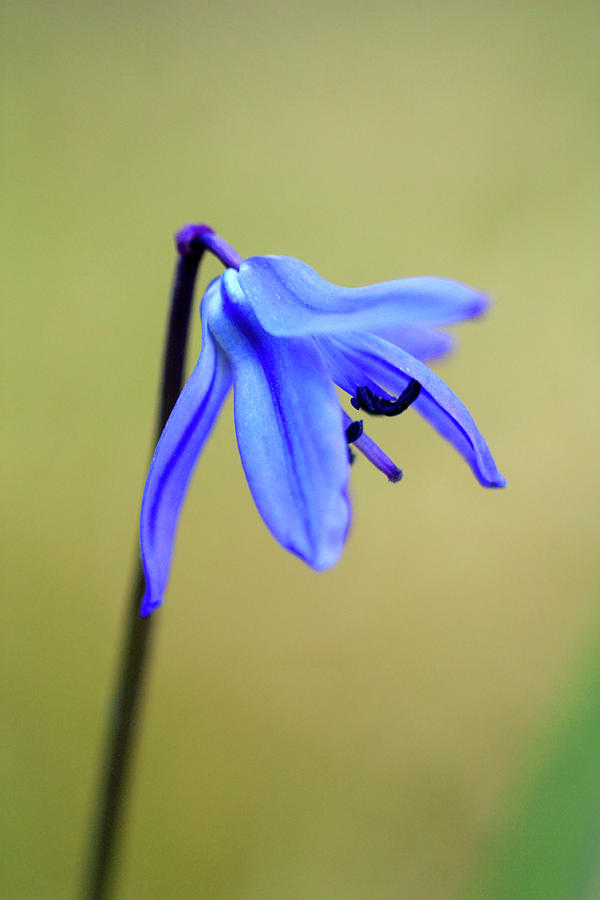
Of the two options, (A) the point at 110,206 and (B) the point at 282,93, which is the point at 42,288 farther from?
(B) the point at 282,93

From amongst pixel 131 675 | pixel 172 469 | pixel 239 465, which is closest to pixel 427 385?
pixel 172 469

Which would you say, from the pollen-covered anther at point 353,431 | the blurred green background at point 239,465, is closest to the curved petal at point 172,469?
the pollen-covered anther at point 353,431

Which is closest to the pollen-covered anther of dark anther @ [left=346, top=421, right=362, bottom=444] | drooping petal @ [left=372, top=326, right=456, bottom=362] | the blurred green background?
dark anther @ [left=346, top=421, right=362, bottom=444]

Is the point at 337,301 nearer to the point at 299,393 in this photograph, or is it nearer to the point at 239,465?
the point at 299,393

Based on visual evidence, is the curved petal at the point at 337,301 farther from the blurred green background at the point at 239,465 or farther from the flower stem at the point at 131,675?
the blurred green background at the point at 239,465

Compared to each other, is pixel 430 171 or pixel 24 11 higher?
pixel 24 11

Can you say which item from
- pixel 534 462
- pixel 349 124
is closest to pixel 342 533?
pixel 534 462

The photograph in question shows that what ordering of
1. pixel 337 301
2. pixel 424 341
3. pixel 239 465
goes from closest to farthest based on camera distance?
pixel 337 301, pixel 424 341, pixel 239 465
